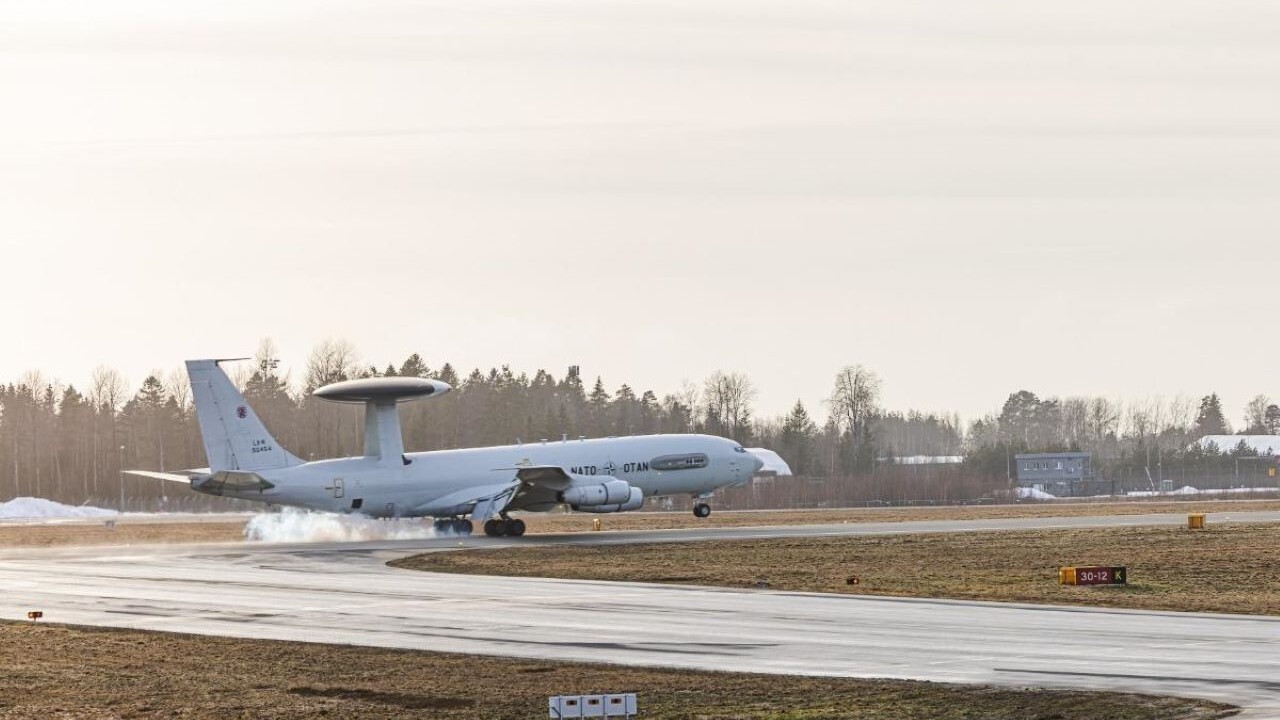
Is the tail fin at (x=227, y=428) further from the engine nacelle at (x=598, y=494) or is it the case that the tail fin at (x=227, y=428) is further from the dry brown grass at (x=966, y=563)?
the dry brown grass at (x=966, y=563)

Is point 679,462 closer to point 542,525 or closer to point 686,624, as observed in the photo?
point 542,525

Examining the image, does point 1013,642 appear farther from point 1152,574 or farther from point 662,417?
point 662,417

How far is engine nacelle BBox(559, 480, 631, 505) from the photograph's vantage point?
2648 inches

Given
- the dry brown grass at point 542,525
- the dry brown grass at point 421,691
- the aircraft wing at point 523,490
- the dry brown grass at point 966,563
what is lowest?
the dry brown grass at point 421,691

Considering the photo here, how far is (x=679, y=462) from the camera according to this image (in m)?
72.0

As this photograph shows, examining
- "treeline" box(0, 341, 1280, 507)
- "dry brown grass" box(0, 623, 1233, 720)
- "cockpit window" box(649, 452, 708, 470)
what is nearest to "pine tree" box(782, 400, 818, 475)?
"treeline" box(0, 341, 1280, 507)

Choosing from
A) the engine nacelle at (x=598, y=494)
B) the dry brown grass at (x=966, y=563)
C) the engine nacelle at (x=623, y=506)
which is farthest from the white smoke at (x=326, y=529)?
the dry brown grass at (x=966, y=563)

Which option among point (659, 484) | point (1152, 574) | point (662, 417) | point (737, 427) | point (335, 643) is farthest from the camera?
point (662, 417)

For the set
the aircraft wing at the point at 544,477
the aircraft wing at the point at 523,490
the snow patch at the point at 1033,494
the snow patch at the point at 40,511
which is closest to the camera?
the aircraft wing at the point at 544,477

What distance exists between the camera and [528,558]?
53.5 meters

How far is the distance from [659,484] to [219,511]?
5784 cm

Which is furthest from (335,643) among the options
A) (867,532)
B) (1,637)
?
(867,532)

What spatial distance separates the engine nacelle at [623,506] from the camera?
6754cm

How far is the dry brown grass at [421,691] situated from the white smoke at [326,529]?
3800 centimetres
